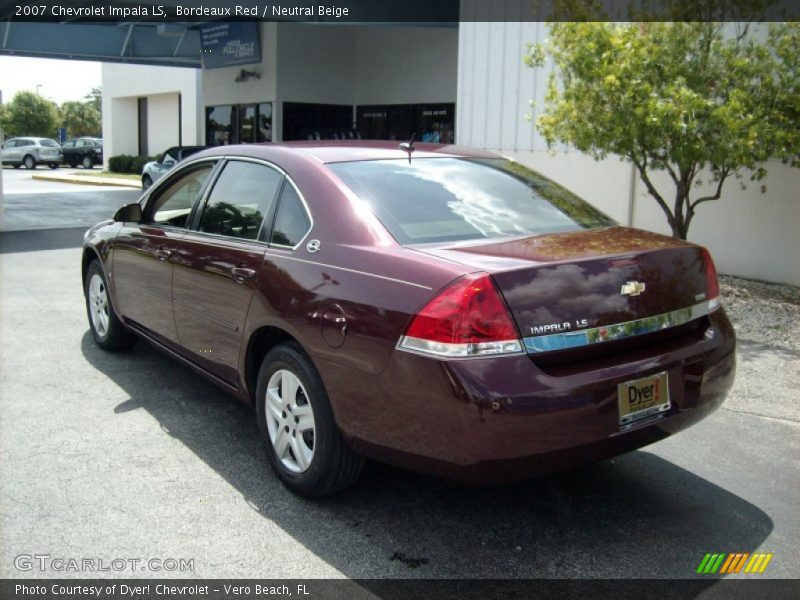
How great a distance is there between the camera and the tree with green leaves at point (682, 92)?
24.3 ft

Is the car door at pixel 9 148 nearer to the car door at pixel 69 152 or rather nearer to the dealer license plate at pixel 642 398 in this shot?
the car door at pixel 69 152

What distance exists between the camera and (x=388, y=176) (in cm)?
407

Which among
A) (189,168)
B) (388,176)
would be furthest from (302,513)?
(189,168)

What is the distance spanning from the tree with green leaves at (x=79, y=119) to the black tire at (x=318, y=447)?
3319 inches

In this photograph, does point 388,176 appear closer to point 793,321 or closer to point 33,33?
point 793,321

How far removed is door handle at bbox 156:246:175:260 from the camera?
4.96 metres

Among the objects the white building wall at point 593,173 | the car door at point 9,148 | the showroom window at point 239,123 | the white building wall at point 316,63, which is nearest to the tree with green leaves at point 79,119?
the car door at point 9,148

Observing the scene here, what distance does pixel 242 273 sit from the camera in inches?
164

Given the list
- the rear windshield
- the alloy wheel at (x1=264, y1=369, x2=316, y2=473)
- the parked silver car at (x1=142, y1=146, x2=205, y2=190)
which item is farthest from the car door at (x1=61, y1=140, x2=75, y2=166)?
the alloy wheel at (x1=264, y1=369, x2=316, y2=473)

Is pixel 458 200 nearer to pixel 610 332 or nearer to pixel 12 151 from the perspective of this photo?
pixel 610 332

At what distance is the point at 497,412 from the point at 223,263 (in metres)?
1.99

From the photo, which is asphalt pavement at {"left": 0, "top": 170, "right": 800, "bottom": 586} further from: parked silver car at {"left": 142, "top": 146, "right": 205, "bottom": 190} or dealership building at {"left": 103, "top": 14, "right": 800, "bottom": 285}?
parked silver car at {"left": 142, "top": 146, "right": 205, "bottom": 190}

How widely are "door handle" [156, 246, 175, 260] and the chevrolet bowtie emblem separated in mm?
2818

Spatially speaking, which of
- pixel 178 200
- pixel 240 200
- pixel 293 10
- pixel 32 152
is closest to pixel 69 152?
pixel 32 152
